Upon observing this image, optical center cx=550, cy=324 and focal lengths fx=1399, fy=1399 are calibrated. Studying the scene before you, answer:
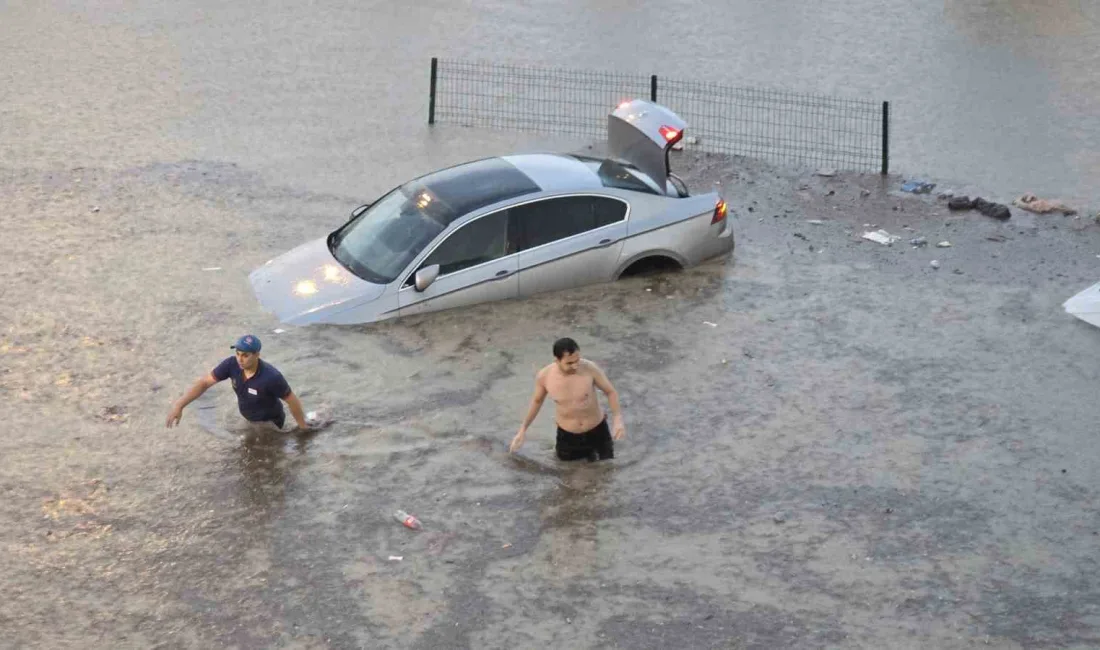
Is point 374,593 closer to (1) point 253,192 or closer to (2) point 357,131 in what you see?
(1) point 253,192

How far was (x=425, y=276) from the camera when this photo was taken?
1284 cm

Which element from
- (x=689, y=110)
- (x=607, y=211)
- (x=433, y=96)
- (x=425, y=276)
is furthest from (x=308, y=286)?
(x=689, y=110)

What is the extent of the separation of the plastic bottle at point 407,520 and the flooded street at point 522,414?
4.9 inches

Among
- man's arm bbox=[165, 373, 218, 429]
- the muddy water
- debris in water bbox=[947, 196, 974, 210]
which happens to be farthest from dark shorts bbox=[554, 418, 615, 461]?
debris in water bbox=[947, 196, 974, 210]

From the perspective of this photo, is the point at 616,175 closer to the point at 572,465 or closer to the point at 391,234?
the point at 391,234

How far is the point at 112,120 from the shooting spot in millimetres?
18781

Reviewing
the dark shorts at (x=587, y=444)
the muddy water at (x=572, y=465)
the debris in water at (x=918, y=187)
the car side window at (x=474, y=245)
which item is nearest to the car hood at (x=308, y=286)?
the muddy water at (x=572, y=465)

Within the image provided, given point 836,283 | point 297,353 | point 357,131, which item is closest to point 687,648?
point 297,353

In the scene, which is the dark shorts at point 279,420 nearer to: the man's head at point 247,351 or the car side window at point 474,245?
the man's head at point 247,351

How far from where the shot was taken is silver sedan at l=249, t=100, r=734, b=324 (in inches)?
511

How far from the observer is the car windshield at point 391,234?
13.1 metres

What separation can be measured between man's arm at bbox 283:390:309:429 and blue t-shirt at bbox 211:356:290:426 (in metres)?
0.04

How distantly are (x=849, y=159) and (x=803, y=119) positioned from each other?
4.49 ft

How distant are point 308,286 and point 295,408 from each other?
2576 millimetres
